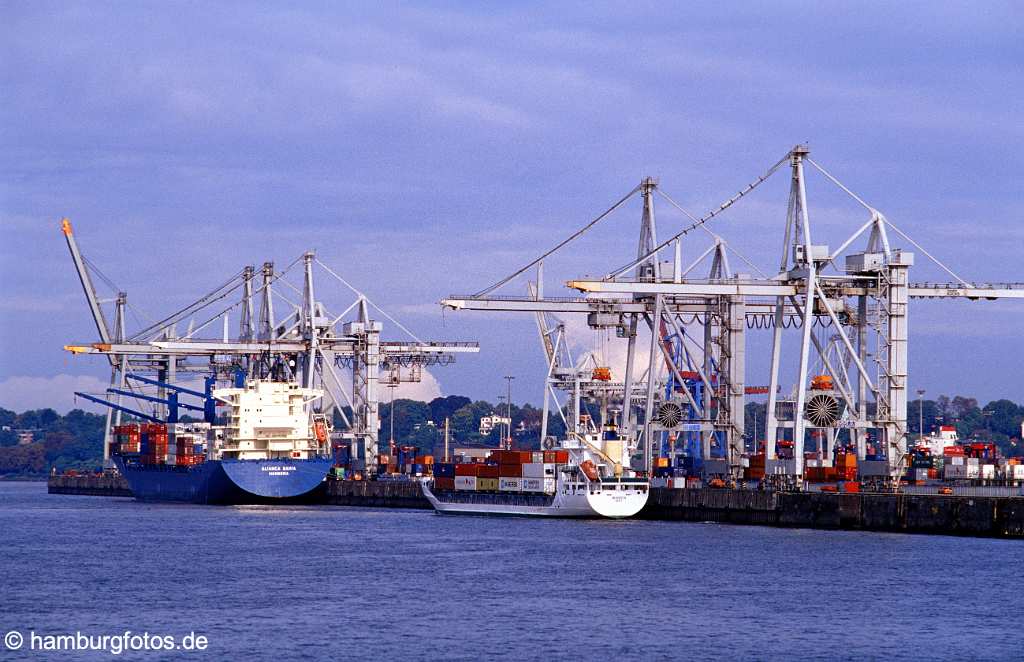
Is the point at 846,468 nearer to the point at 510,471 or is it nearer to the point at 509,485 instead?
the point at 510,471

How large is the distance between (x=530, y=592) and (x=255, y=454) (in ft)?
203

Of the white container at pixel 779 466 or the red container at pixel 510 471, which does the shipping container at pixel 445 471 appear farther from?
the white container at pixel 779 466

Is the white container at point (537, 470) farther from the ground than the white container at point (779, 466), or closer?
closer

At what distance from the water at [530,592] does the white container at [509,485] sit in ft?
41.3

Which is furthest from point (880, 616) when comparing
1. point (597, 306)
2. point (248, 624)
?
point (597, 306)

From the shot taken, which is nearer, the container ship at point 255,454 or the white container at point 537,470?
the white container at point 537,470

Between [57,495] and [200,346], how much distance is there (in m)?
42.2

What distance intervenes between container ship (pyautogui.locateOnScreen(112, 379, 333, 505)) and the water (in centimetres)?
2753

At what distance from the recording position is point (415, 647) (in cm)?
4019

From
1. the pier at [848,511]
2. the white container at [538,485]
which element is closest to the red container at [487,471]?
the white container at [538,485]

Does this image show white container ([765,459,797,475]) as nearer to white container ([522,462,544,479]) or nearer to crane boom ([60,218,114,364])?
white container ([522,462,544,479])

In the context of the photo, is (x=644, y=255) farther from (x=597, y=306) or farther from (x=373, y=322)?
(x=373, y=322)

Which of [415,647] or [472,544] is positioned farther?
[472,544]

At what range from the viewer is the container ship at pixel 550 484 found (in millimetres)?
83938
